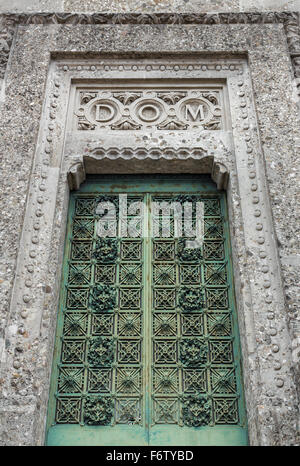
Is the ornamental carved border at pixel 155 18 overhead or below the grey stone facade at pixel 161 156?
overhead

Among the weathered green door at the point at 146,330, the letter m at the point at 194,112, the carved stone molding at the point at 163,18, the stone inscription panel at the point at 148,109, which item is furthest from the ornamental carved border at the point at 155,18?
the weathered green door at the point at 146,330

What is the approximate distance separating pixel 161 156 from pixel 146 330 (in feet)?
5.73

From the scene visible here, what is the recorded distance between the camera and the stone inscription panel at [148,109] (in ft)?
18.9

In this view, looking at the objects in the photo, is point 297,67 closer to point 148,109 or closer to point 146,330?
point 148,109

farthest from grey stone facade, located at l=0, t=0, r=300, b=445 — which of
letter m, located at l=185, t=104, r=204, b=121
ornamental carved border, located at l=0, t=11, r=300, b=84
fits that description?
letter m, located at l=185, t=104, r=204, b=121

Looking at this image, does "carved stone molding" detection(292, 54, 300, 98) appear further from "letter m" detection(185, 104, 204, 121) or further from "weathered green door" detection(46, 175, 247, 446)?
"weathered green door" detection(46, 175, 247, 446)

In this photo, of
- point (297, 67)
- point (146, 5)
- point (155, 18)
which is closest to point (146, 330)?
point (297, 67)

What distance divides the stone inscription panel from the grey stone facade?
15 centimetres

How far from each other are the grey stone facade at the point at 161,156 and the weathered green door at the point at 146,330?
215mm

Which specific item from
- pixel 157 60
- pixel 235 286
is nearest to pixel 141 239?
pixel 235 286

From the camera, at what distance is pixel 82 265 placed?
522 centimetres

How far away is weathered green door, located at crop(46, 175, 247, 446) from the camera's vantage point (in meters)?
4.48

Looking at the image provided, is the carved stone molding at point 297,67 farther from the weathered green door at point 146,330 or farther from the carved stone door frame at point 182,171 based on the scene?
the weathered green door at point 146,330

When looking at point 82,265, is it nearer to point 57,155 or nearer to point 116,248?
point 116,248
